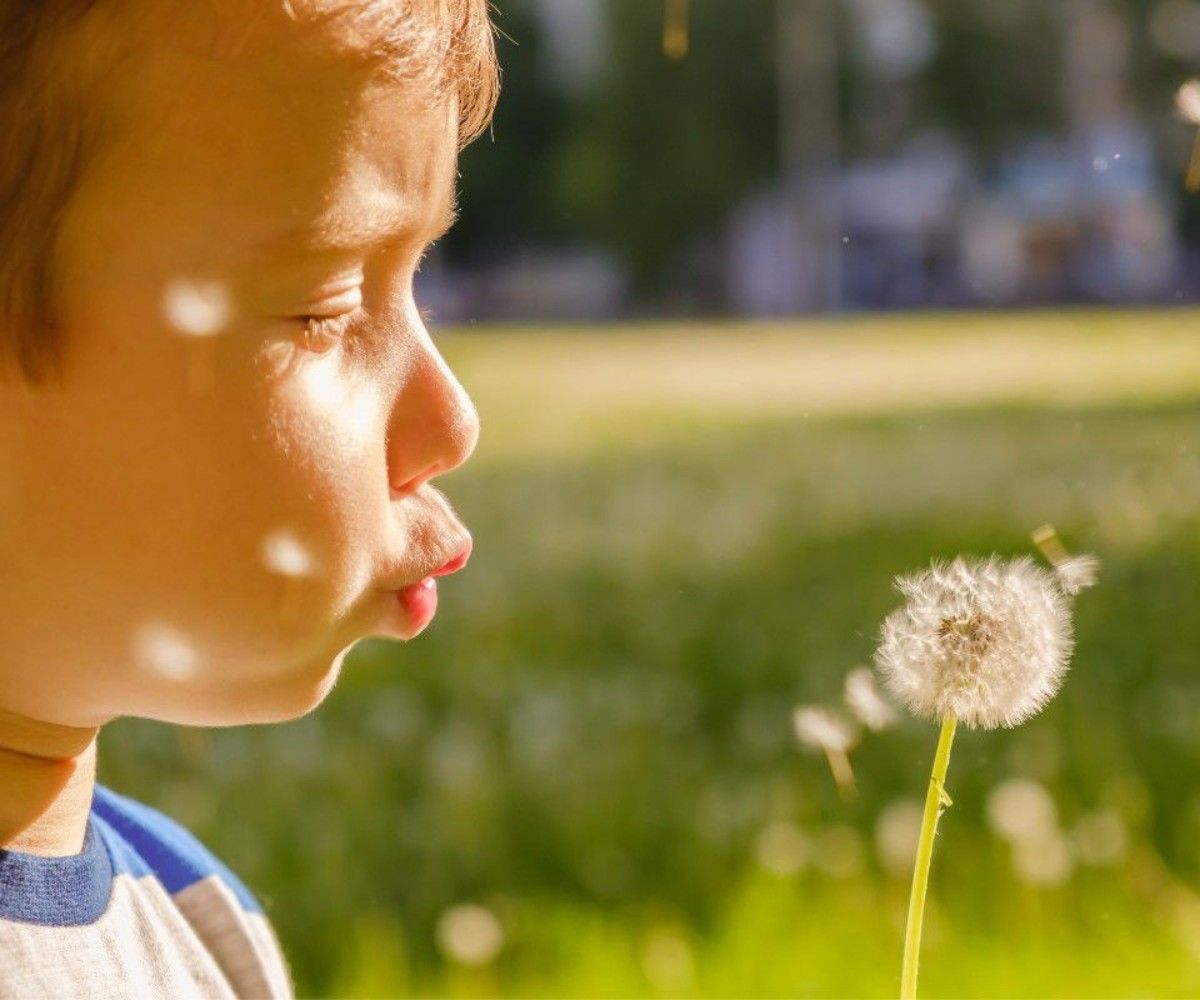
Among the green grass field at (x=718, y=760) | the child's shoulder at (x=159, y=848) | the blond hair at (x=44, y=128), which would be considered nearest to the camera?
the blond hair at (x=44, y=128)

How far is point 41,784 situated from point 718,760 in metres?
0.87

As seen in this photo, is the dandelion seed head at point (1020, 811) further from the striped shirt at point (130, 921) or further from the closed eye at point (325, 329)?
the closed eye at point (325, 329)

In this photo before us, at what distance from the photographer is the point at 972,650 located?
0.47 metres

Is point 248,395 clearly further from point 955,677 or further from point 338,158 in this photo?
point 955,677

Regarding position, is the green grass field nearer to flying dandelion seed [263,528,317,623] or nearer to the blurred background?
the blurred background

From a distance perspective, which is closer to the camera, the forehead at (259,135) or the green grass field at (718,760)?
the forehead at (259,135)

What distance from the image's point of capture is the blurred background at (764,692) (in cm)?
106

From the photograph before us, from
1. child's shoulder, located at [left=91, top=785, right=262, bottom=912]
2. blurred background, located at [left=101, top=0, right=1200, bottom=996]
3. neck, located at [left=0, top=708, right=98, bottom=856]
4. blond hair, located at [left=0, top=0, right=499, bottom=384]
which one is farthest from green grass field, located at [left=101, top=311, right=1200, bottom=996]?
blond hair, located at [left=0, top=0, right=499, bottom=384]

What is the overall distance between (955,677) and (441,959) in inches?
27.0

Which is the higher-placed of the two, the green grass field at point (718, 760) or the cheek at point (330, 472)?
the cheek at point (330, 472)

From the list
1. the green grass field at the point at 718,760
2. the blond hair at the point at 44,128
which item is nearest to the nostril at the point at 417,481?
the blond hair at the point at 44,128

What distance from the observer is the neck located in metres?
0.51

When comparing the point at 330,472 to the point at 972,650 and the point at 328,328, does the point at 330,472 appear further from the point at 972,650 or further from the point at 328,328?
the point at 972,650

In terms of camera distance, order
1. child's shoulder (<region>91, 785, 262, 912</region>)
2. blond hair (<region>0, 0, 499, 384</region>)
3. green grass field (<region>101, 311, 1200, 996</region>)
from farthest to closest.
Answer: green grass field (<region>101, 311, 1200, 996</region>), child's shoulder (<region>91, 785, 262, 912</region>), blond hair (<region>0, 0, 499, 384</region>)
